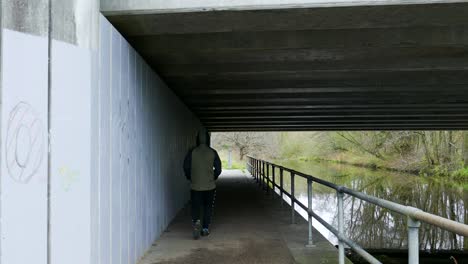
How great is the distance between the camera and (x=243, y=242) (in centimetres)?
670

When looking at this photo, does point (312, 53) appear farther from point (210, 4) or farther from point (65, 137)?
point (65, 137)

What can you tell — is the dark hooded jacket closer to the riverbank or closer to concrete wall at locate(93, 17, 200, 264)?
concrete wall at locate(93, 17, 200, 264)

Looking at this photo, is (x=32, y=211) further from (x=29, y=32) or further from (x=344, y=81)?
(x=344, y=81)

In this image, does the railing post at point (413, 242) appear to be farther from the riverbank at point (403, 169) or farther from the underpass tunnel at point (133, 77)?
the riverbank at point (403, 169)

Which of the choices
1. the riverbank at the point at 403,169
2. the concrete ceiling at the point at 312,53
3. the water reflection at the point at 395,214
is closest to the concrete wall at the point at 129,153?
the concrete ceiling at the point at 312,53

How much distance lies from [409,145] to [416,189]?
30.9 feet

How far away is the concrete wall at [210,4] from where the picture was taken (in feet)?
13.7

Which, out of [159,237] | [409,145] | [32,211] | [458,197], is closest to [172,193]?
[159,237]

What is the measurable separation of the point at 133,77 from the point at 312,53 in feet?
8.17

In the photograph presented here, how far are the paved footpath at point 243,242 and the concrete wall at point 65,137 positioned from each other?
86cm

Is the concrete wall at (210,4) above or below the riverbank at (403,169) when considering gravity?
above

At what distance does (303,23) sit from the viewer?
4.74 m

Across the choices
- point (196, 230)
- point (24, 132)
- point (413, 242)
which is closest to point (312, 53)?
point (196, 230)

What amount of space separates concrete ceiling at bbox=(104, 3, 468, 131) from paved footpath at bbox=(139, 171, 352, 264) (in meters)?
2.65
